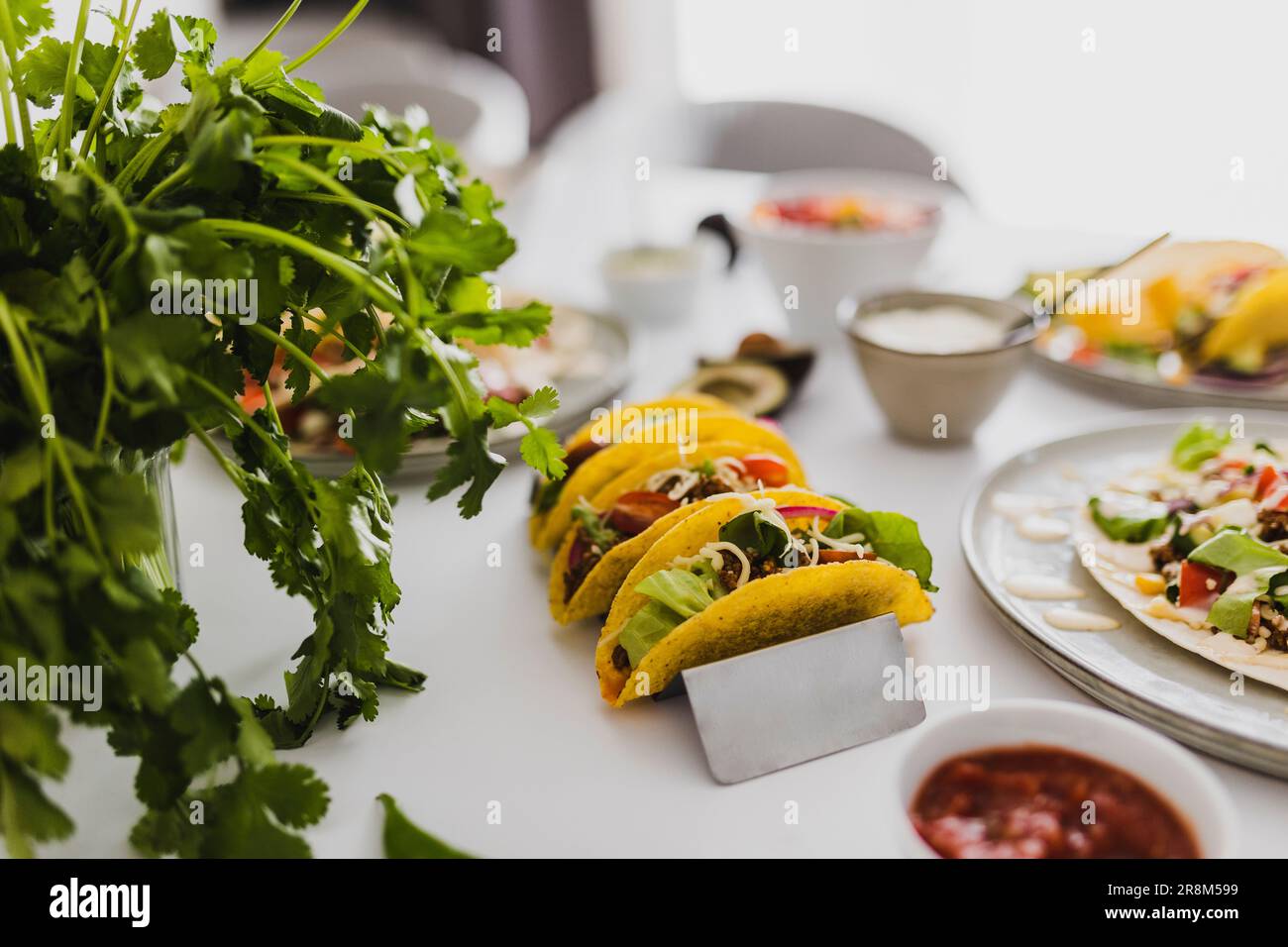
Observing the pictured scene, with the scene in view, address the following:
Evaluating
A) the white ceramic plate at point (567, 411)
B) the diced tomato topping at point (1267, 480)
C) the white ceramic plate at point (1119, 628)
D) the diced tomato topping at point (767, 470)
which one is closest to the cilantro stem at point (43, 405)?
the white ceramic plate at point (567, 411)

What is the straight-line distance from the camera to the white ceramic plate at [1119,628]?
111 cm

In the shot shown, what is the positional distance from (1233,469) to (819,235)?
3.12 ft

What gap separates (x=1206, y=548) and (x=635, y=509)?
0.63 meters

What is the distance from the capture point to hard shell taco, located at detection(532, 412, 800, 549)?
4.82 feet

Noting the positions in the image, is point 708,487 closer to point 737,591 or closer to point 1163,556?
point 737,591

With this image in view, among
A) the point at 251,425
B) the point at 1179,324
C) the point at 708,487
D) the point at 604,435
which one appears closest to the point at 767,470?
the point at 708,487

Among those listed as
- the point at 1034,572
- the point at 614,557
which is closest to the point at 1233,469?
the point at 1034,572

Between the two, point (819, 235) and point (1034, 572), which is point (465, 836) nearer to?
point (1034, 572)

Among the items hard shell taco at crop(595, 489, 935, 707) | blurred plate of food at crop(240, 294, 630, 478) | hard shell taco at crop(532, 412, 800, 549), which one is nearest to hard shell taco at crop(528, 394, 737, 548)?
hard shell taco at crop(532, 412, 800, 549)

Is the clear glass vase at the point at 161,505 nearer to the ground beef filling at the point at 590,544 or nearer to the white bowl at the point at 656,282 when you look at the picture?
the ground beef filling at the point at 590,544

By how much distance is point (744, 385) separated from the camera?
6.43 feet

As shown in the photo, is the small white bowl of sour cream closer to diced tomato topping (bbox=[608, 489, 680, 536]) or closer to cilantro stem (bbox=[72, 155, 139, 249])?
diced tomato topping (bbox=[608, 489, 680, 536])

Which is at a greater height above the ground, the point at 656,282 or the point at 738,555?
the point at 656,282

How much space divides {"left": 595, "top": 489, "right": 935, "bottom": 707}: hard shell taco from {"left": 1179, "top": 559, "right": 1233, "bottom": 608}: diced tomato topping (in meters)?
0.28
